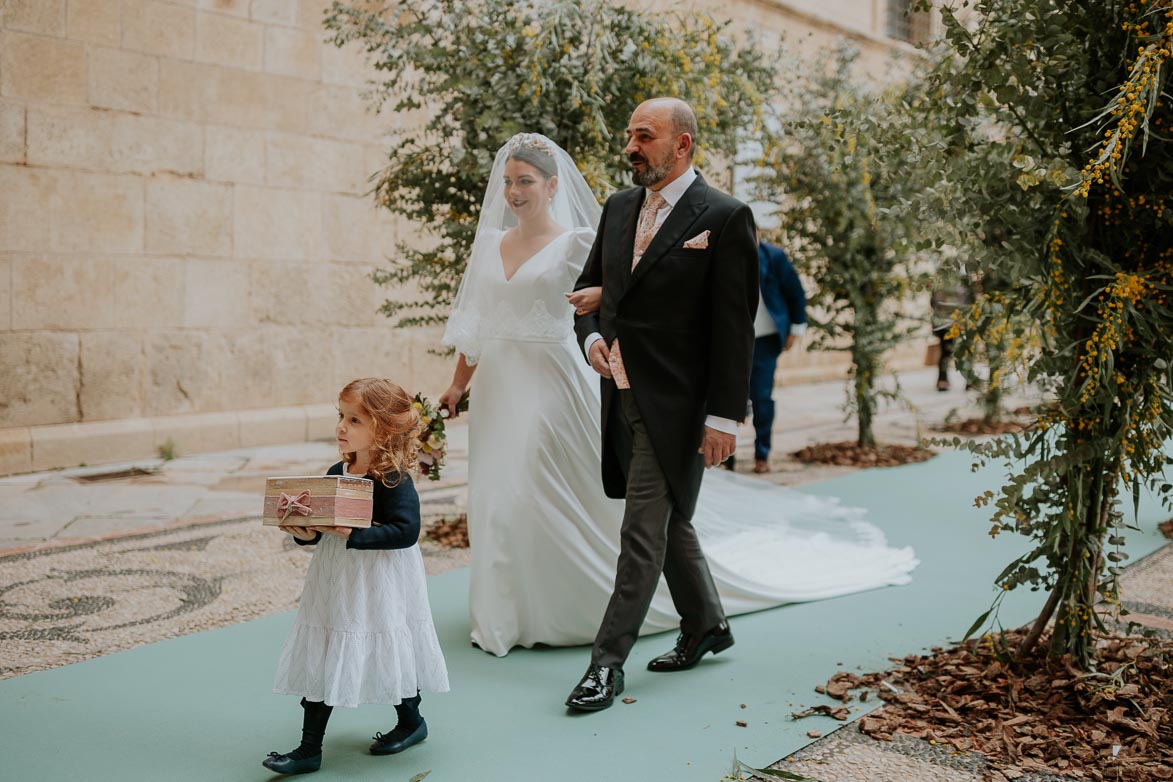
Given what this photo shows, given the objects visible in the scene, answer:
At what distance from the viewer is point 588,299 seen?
162 inches

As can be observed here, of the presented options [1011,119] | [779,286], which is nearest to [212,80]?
[779,286]

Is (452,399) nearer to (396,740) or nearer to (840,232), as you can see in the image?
(396,740)

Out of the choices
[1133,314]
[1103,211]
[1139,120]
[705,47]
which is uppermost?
[705,47]

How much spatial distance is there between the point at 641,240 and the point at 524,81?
2.25 m

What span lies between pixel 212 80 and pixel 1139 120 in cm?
768

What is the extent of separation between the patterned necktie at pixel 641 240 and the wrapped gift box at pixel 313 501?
1.22 meters

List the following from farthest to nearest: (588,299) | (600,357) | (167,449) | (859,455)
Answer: (859,455)
(167,449)
(588,299)
(600,357)

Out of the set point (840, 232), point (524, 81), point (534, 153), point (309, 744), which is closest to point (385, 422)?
point (309, 744)

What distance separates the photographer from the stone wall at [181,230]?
27.0ft

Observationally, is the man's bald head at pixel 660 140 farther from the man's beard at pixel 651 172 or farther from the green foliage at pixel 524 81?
the green foliage at pixel 524 81

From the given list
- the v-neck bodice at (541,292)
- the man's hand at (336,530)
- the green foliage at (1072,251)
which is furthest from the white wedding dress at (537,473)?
the green foliage at (1072,251)

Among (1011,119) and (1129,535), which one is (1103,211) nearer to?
(1011,119)

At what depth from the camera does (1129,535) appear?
643 centimetres

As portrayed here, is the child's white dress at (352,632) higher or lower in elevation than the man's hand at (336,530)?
lower
